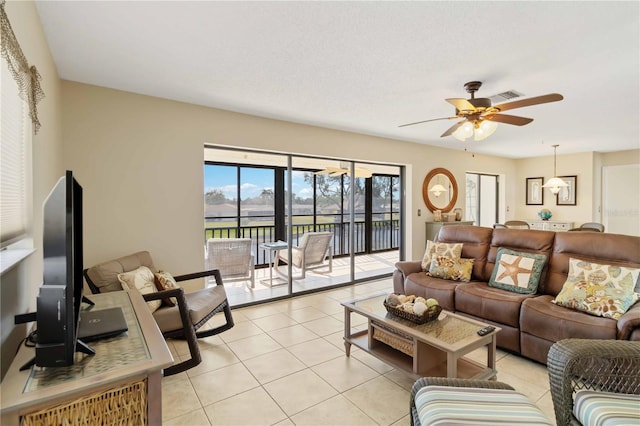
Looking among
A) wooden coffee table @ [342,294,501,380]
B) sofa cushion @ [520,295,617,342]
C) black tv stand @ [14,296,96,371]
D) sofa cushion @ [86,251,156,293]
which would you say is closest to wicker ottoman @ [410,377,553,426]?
wooden coffee table @ [342,294,501,380]

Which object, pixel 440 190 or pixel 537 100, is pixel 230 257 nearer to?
pixel 537 100

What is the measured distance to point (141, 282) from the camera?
2.54 meters

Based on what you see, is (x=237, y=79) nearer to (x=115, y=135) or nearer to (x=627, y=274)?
(x=115, y=135)

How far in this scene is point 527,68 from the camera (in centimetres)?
260

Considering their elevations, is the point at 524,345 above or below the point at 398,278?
below

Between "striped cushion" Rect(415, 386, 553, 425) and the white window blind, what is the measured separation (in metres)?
2.05

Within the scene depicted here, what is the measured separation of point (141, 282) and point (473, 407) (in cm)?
250

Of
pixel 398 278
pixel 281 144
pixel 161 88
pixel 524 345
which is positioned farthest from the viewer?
pixel 281 144

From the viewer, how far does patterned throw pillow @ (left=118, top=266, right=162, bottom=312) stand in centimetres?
246

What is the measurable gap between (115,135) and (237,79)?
1.40 m

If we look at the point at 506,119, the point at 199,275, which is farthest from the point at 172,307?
the point at 506,119

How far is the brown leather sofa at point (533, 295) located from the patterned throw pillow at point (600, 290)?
0.21ft

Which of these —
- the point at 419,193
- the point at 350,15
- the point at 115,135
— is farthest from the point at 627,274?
the point at 115,135

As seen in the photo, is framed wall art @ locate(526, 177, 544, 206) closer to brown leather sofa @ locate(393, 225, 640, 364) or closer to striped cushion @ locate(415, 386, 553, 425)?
brown leather sofa @ locate(393, 225, 640, 364)
